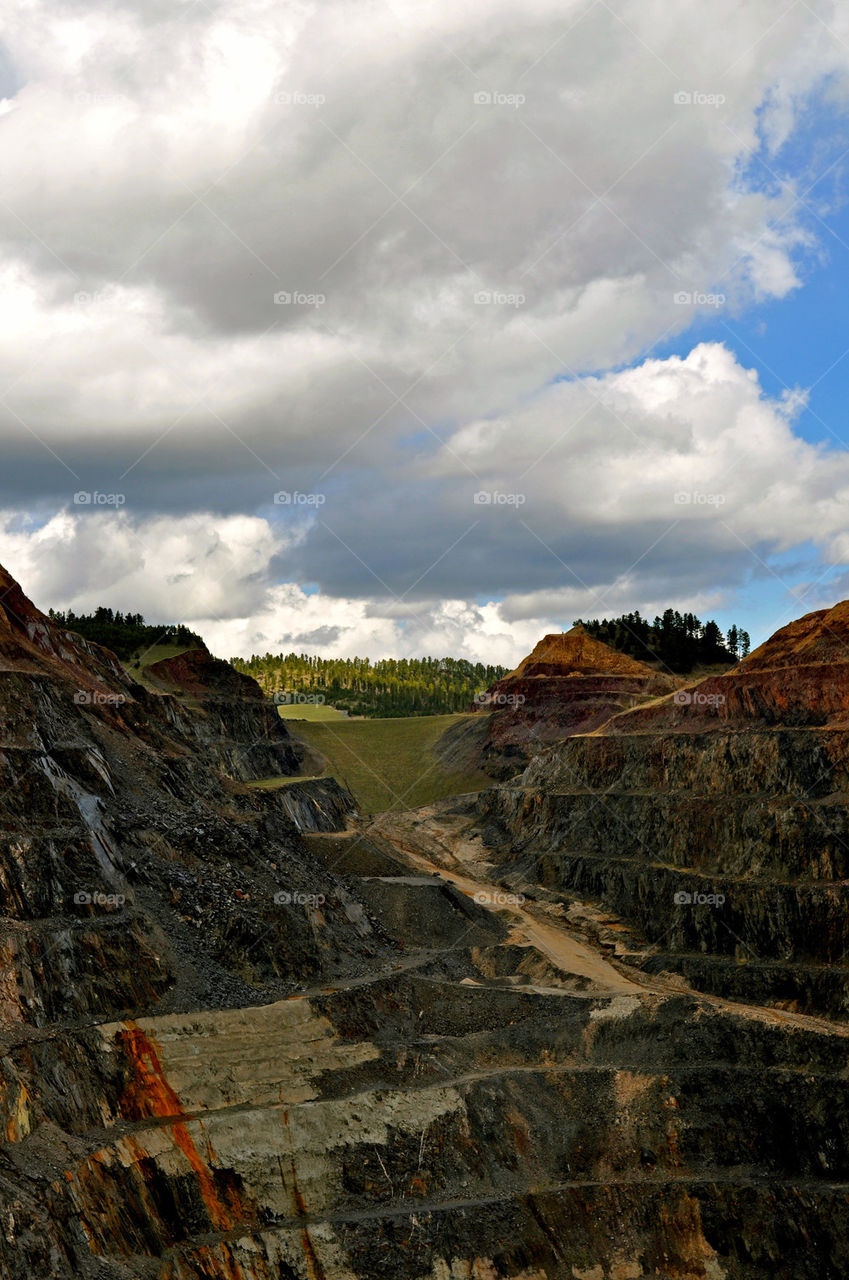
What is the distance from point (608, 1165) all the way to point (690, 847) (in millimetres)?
44305

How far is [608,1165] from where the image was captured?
50656mm

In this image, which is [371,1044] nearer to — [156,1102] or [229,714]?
[156,1102]

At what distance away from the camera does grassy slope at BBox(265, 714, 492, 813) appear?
15012cm

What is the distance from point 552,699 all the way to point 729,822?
223 feet

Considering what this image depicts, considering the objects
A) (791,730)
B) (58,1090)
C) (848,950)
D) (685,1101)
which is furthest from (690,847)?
(58,1090)

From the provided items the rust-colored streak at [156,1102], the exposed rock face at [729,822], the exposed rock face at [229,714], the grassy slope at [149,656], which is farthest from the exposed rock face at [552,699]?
the rust-colored streak at [156,1102]

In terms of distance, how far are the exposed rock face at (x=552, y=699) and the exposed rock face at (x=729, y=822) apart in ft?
82.5

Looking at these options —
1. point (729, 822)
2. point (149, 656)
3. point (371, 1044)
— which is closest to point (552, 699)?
point (149, 656)

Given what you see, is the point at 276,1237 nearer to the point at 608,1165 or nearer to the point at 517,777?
the point at 608,1165

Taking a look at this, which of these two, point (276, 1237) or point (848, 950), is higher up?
point (848, 950)

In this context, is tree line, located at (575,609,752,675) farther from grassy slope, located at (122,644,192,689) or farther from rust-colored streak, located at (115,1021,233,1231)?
rust-colored streak, located at (115,1021,233,1231)

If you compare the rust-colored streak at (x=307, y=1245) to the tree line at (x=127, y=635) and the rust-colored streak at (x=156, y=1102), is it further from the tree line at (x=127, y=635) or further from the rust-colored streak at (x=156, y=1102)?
the tree line at (x=127, y=635)

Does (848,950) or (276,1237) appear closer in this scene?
(276,1237)

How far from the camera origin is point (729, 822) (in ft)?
294
